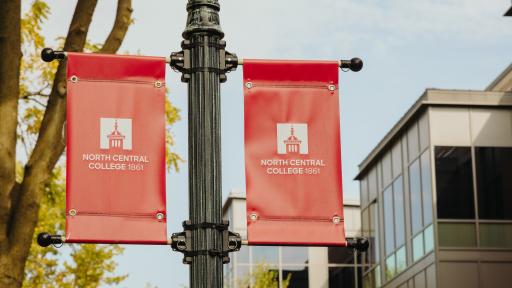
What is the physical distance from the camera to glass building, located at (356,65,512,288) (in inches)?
1246

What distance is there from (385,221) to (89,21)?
2483 cm

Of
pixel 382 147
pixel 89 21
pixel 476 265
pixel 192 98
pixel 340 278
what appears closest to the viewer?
pixel 192 98

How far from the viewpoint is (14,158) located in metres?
12.6

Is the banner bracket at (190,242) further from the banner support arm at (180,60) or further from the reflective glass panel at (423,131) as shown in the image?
the reflective glass panel at (423,131)

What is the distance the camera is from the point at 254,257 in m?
56.3

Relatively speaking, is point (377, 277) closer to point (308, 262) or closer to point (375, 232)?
point (375, 232)

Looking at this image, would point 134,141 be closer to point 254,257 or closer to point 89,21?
point 89,21

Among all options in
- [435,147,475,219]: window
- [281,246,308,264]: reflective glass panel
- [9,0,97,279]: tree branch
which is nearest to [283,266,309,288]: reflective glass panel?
[281,246,308,264]: reflective glass panel

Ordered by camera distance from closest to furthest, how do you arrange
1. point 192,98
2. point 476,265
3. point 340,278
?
point 192,98, point 476,265, point 340,278

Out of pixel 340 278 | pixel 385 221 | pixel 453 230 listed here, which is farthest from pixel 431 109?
pixel 340 278

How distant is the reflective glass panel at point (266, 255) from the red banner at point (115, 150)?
47.0 meters

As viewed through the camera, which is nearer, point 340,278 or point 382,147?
point 382,147

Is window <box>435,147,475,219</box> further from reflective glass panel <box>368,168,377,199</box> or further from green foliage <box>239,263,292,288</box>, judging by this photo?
green foliage <box>239,263,292,288</box>

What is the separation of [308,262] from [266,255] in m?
1.96
